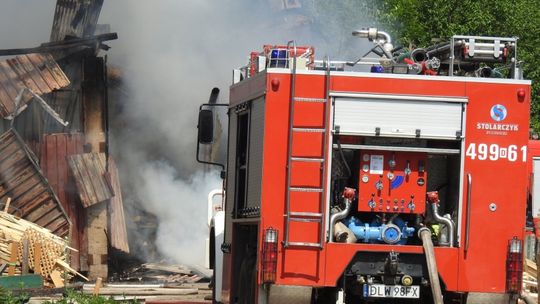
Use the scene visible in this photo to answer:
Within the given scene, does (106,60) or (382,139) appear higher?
(106,60)

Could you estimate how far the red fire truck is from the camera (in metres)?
11.1

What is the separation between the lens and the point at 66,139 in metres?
24.9

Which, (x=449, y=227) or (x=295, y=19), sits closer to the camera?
(x=449, y=227)

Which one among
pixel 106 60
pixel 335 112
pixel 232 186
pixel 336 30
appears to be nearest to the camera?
pixel 335 112

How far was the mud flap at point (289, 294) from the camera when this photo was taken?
36.2ft

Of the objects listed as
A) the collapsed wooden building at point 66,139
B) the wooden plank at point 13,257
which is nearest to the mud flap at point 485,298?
the wooden plank at point 13,257

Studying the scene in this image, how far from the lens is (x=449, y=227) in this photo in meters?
11.2

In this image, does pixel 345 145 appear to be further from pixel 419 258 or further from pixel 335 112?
pixel 419 258

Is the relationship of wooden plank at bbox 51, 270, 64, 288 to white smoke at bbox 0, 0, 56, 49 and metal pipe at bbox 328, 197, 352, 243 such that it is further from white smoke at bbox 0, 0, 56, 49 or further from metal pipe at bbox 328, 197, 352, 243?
metal pipe at bbox 328, 197, 352, 243

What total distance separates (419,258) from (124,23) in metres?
17.7

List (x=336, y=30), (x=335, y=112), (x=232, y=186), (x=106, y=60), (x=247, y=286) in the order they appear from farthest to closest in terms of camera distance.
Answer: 1. (x=336, y=30)
2. (x=106, y=60)
3. (x=232, y=186)
4. (x=247, y=286)
5. (x=335, y=112)

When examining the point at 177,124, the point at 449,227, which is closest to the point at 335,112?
the point at 449,227


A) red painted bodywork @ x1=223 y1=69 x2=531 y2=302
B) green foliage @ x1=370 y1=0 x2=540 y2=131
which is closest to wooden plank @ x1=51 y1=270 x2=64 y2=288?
green foliage @ x1=370 y1=0 x2=540 y2=131

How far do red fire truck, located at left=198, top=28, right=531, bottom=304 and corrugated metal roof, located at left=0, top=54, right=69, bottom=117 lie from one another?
1367 centimetres
